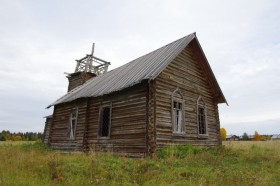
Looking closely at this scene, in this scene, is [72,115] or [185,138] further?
[72,115]

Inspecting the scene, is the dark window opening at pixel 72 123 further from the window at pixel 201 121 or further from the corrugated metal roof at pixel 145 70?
the window at pixel 201 121

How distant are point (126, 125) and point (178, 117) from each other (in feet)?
10.2

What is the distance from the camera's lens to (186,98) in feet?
45.2

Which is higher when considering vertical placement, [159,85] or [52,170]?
[159,85]

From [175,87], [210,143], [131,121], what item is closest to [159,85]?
[175,87]

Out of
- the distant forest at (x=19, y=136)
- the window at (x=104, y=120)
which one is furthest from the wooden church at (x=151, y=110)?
the distant forest at (x=19, y=136)

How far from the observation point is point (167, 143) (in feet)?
37.4

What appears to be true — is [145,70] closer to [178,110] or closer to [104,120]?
[178,110]

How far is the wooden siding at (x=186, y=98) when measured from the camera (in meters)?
11.7

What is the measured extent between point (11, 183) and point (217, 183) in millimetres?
5256

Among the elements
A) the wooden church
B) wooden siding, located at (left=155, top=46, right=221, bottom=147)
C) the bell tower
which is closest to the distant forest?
the bell tower

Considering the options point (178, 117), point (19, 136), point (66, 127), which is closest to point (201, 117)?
point (178, 117)

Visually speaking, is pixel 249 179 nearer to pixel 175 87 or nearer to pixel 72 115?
pixel 175 87

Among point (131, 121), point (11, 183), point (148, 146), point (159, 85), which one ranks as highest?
point (159, 85)
